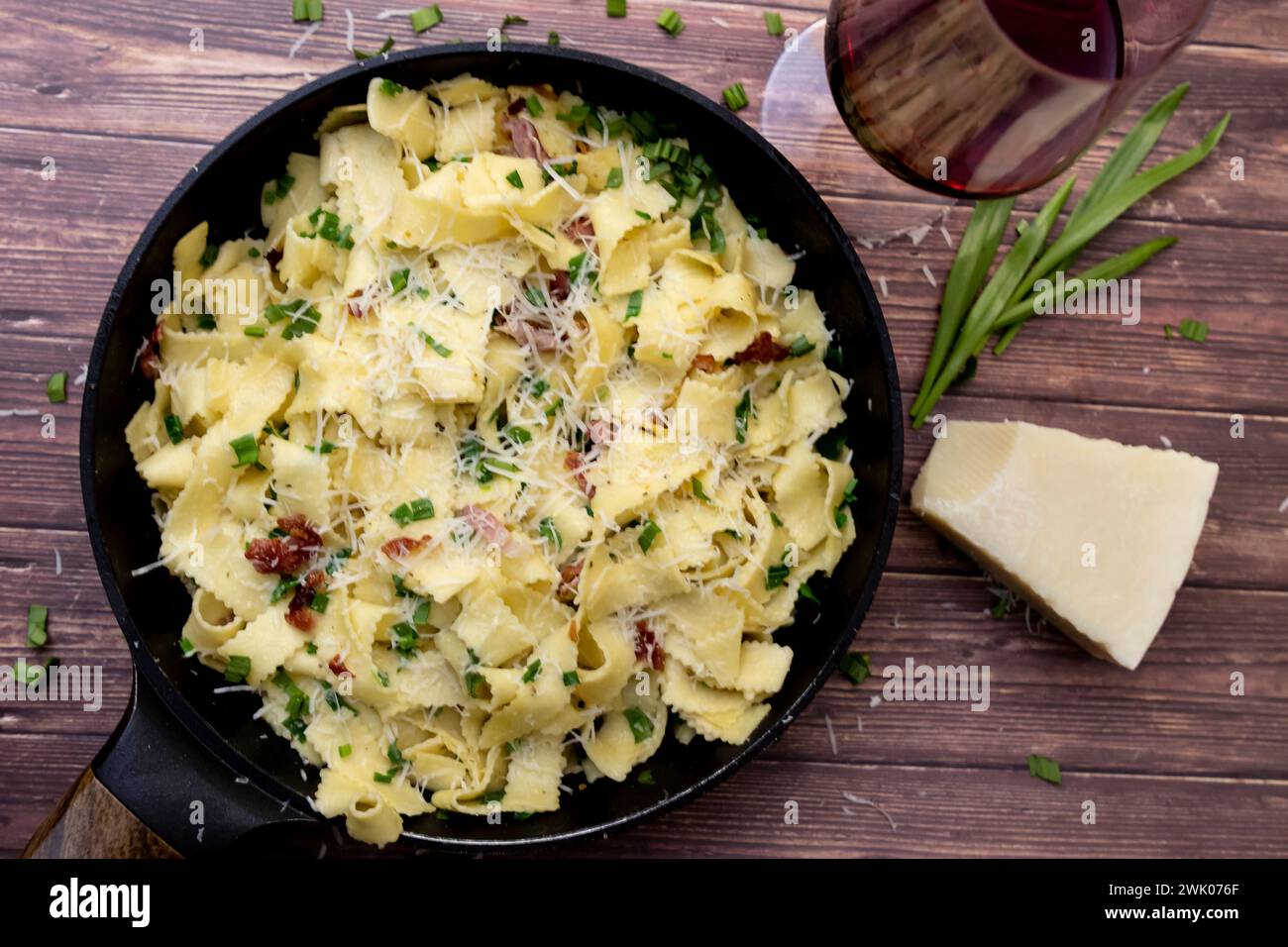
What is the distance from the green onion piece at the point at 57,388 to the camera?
2.85m

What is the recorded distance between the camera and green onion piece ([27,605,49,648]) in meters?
2.85

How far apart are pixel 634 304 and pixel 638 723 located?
3.32 ft

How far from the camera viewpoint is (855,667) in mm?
2992

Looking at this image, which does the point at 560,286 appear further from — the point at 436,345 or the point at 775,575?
the point at 775,575

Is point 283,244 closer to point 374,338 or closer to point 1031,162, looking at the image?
point 374,338

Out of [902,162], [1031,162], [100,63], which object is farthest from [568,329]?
[100,63]

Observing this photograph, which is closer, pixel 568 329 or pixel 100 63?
pixel 568 329

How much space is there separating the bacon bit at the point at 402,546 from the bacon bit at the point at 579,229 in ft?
2.60

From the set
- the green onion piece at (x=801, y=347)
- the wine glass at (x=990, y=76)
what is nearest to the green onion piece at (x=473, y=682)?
the green onion piece at (x=801, y=347)

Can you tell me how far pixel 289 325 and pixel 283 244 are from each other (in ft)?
0.85

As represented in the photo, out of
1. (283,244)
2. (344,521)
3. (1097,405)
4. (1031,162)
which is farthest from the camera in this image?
(1097,405)

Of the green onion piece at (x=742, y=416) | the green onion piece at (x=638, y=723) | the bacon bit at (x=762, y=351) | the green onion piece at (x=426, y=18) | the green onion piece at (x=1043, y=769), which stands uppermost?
the green onion piece at (x=426, y=18)

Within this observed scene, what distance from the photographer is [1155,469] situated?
2.99 metres

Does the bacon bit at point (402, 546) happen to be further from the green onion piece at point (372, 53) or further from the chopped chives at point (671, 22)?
the chopped chives at point (671, 22)
